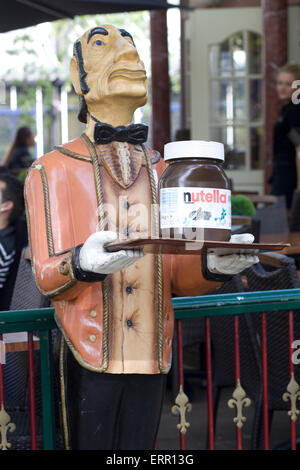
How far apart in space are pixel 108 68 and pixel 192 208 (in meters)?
0.53

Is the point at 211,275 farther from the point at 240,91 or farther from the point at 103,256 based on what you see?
the point at 240,91

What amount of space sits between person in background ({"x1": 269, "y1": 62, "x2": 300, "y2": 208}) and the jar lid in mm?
3713

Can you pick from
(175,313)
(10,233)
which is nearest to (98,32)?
(175,313)

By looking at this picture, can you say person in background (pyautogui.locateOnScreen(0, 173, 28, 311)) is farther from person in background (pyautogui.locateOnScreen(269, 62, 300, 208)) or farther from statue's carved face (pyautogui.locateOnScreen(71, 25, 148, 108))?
person in background (pyautogui.locateOnScreen(269, 62, 300, 208))

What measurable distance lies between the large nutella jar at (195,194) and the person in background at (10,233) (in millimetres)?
2301

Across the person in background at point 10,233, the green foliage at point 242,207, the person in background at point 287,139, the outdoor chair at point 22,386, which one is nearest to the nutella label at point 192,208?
the outdoor chair at point 22,386

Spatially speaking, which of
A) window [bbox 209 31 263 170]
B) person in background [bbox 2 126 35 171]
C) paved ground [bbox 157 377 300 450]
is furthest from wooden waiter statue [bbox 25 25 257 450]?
window [bbox 209 31 263 170]

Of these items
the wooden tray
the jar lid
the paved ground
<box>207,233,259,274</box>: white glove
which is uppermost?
the jar lid

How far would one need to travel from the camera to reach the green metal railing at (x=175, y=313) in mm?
2539

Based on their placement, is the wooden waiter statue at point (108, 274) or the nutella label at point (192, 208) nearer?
the nutella label at point (192, 208)

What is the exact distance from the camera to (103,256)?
198 centimetres

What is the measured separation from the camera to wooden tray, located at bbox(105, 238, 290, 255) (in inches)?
73.7

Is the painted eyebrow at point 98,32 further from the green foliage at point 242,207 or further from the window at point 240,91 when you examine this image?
the window at point 240,91
